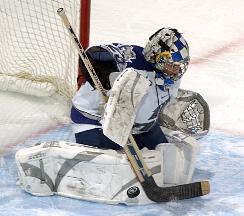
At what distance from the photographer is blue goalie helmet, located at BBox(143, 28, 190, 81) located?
7.82ft

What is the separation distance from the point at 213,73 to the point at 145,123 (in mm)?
1367

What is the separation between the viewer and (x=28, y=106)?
3.19m

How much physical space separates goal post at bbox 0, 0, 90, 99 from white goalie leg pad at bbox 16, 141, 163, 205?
0.80m

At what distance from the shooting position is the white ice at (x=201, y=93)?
241cm

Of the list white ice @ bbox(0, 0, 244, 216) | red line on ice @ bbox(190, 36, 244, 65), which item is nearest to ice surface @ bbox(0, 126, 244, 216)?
white ice @ bbox(0, 0, 244, 216)

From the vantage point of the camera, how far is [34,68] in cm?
337

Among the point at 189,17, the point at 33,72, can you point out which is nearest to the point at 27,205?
the point at 33,72

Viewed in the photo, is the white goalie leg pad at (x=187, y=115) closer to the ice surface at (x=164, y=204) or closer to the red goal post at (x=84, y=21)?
the ice surface at (x=164, y=204)

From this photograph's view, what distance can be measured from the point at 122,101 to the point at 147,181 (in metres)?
0.32

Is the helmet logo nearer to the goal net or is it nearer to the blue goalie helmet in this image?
the blue goalie helmet

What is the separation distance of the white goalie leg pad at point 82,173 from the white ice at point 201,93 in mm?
35

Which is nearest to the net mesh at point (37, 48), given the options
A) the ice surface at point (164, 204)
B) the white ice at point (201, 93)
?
the white ice at point (201, 93)

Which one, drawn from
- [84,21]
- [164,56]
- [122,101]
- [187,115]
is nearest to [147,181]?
[122,101]

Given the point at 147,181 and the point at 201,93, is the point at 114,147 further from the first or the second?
the point at 201,93
